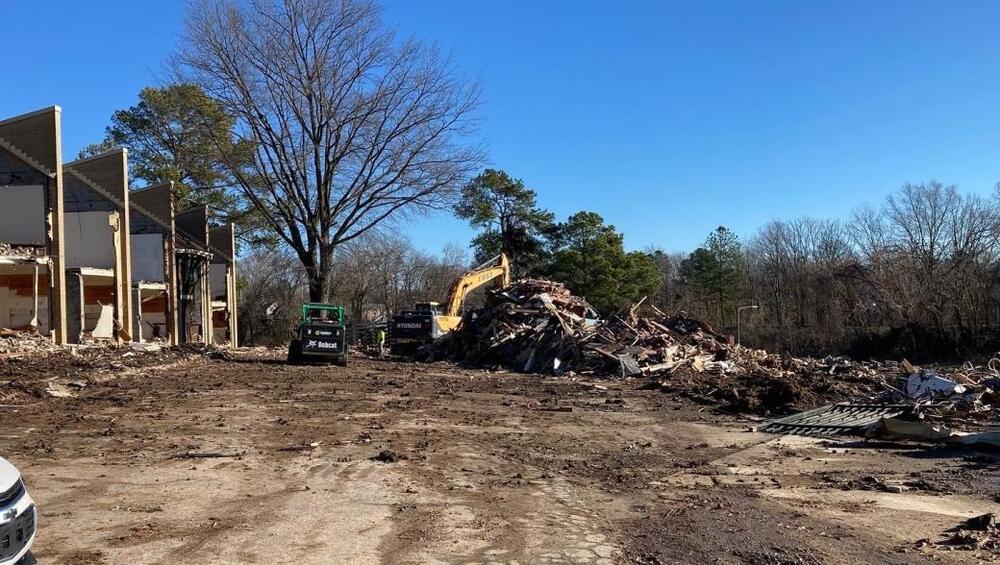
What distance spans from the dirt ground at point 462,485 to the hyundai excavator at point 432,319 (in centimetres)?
1722

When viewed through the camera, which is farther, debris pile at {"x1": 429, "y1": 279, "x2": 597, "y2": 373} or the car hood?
debris pile at {"x1": 429, "y1": 279, "x2": 597, "y2": 373}

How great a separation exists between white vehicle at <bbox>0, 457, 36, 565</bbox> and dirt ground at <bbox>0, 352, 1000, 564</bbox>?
1.41m

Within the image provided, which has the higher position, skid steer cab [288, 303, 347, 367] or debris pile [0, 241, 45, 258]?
debris pile [0, 241, 45, 258]

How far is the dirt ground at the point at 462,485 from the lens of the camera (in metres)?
6.25

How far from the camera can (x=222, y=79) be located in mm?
37781

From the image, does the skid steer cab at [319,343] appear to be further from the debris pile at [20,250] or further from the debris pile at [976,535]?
the debris pile at [976,535]

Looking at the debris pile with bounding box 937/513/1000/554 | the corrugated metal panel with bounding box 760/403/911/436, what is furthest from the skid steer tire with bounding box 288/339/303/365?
the debris pile with bounding box 937/513/1000/554

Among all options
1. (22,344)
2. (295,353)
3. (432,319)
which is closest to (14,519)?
(295,353)

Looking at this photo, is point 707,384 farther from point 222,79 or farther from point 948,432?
point 222,79

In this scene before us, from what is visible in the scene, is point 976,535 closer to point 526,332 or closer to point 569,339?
point 569,339

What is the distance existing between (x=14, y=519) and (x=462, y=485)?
5.13 meters

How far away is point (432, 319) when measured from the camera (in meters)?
34.1

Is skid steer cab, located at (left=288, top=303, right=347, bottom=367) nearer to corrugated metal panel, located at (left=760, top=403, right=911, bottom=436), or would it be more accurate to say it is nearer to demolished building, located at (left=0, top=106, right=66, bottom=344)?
demolished building, located at (left=0, top=106, right=66, bottom=344)

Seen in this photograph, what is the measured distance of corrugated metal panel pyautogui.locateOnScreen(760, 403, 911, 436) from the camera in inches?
520
